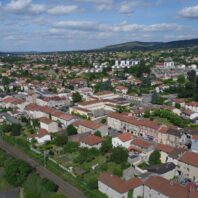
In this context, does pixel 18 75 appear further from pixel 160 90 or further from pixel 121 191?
pixel 121 191

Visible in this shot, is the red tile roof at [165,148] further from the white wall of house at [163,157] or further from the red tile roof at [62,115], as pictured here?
the red tile roof at [62,115]

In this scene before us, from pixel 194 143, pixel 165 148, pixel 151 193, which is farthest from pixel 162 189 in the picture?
pixel 194 143

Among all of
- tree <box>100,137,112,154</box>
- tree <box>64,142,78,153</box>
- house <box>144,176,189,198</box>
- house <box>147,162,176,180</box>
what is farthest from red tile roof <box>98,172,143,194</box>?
tree <box>64,142,78,153</box>

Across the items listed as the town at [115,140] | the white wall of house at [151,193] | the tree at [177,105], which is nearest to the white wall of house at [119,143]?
the town at [115,140]

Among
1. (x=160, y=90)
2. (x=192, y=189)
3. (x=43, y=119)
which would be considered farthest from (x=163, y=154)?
(x=160, y=90)

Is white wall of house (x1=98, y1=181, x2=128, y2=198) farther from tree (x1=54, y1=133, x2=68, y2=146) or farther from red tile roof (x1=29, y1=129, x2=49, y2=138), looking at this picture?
red tile roof (x1=29, y1=129, x2=49, y2=138)

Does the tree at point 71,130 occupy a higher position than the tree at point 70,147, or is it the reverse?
the tree at point 71,130

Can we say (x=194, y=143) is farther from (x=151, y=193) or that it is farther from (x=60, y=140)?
(x=60, y=140)
